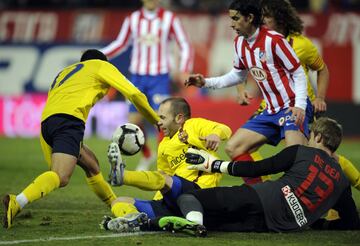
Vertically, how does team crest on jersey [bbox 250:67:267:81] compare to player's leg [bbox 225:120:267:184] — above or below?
above

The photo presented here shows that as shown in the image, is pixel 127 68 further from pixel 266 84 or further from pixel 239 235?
pixel 239 235

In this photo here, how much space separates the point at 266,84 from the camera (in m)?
7.98

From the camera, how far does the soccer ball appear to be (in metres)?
7.18

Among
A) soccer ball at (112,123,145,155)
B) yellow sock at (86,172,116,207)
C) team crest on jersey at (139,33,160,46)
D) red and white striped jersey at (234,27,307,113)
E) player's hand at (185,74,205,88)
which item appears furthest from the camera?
team crest on jersey at (139,33,160,46)

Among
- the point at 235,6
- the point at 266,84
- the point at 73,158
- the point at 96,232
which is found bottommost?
the point at 96,232

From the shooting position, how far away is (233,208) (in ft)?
22.0

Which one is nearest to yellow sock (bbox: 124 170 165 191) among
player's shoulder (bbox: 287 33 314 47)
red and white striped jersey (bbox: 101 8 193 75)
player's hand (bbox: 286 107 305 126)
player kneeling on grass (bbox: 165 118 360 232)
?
player kneeling on grass (bbox: 165 118 360 232)

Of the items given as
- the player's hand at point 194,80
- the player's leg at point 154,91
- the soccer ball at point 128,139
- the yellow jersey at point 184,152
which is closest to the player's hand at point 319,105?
the player's hand at point 194,80

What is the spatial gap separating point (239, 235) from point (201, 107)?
10348mm

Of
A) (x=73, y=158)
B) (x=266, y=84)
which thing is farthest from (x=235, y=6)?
(x=73, y=158)

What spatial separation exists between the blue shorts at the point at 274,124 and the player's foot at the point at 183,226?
1.73 meters

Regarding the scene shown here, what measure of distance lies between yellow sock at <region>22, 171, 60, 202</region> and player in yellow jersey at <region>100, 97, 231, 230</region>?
0.51 metres

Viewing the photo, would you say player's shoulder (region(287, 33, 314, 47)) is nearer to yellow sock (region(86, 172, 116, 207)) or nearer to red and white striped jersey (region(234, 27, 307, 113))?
red and white striped jersey (region(234, 27, 307, 113))

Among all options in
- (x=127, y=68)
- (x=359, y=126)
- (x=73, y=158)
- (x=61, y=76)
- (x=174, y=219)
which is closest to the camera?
(x=174, y=219)
